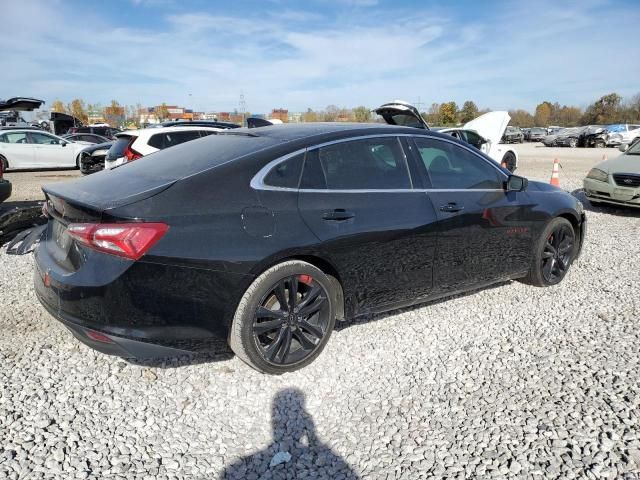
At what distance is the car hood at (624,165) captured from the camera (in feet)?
27.3

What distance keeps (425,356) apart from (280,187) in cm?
154

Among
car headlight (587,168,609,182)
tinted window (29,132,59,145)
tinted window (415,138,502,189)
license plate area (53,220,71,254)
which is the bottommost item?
tinted window (29,132,59,145)

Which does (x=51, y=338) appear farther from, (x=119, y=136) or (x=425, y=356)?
(x=119, y=136)

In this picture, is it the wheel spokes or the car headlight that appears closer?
the wheel spokes

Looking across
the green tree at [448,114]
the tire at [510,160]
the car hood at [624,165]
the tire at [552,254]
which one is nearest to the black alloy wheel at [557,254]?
the tire at [552,254]

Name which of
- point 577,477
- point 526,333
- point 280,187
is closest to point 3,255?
point 280,187

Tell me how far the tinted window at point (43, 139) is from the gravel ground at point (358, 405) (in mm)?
14388

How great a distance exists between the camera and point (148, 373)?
3090 millimetres

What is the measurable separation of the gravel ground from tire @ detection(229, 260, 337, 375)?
147 millimetres

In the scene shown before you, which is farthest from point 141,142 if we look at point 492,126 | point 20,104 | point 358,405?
point 492,126

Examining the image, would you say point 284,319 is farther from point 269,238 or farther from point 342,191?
point 342,191

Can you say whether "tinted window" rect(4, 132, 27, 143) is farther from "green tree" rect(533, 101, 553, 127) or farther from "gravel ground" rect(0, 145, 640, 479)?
"green tree" rect(533, 101, 553, 127)

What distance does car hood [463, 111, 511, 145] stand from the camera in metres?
13.8

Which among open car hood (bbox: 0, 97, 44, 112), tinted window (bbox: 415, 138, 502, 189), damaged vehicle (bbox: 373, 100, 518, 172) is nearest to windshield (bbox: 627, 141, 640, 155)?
damaged vehicle (bbox: 373, 100, 518, 172)
